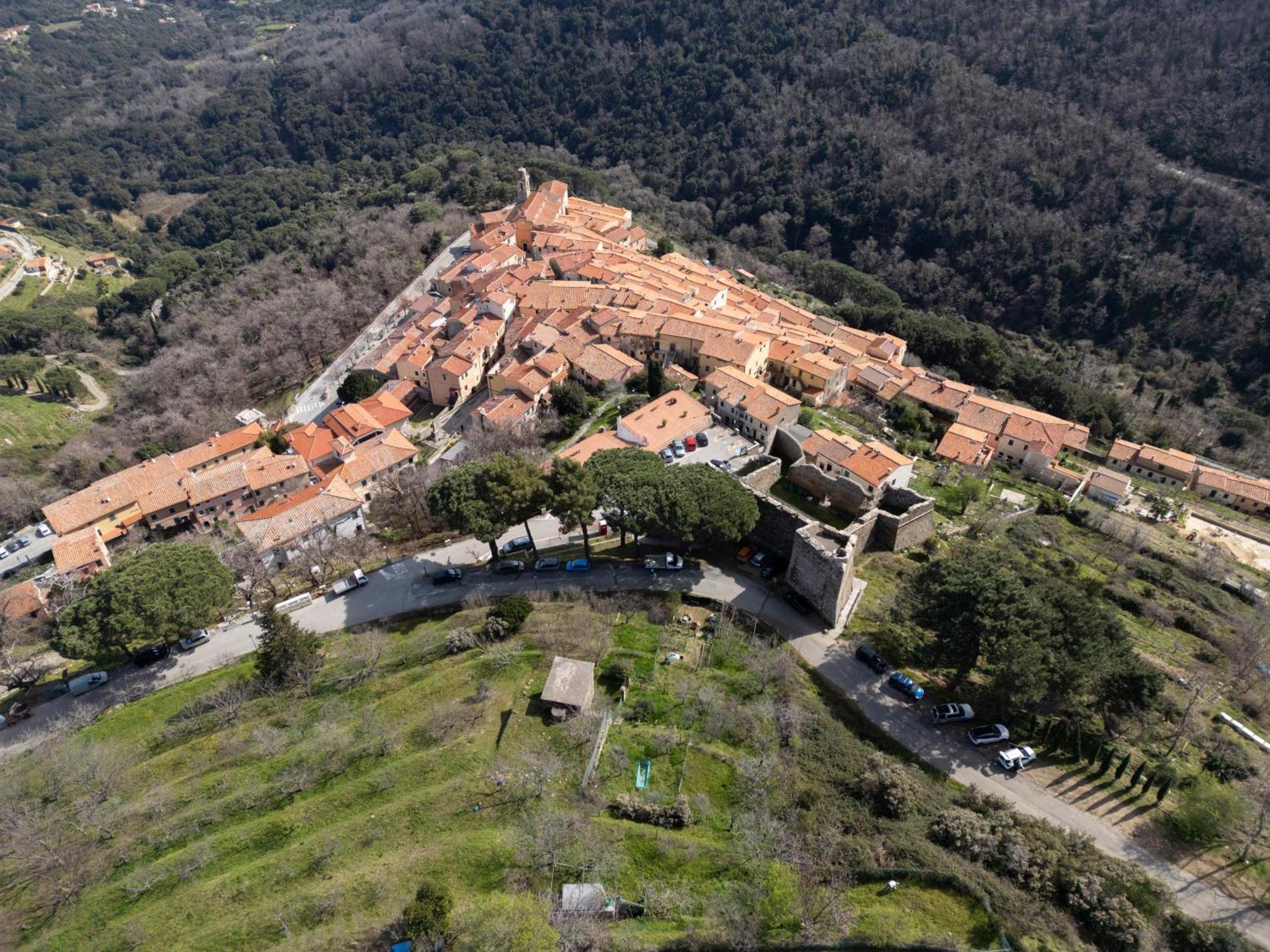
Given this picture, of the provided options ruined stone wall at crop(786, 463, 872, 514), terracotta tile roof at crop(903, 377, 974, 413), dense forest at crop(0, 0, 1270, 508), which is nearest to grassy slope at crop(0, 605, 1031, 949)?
ruined stone wall at crop(786, 463, 872, 514)

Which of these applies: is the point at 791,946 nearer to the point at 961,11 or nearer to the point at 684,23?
the point at 961,11

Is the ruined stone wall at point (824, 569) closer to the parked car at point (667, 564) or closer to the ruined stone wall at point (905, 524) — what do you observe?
the ruined stone wall at point (905, 524)

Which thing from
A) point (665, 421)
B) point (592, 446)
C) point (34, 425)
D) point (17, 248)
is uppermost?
point (665, 421)

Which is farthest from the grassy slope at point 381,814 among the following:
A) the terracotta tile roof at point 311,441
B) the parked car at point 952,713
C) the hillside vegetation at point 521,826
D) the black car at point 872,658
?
the terracotta tile roof at point 311,441

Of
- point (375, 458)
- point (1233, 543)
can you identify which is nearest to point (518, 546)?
point (375, 458)

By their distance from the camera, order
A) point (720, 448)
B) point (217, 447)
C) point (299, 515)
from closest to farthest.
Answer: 1. point (299, 515)
2. point (720, 448)
3. point (217, 447)

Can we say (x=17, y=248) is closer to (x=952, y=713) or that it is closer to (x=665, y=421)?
(x=665, y=421)
